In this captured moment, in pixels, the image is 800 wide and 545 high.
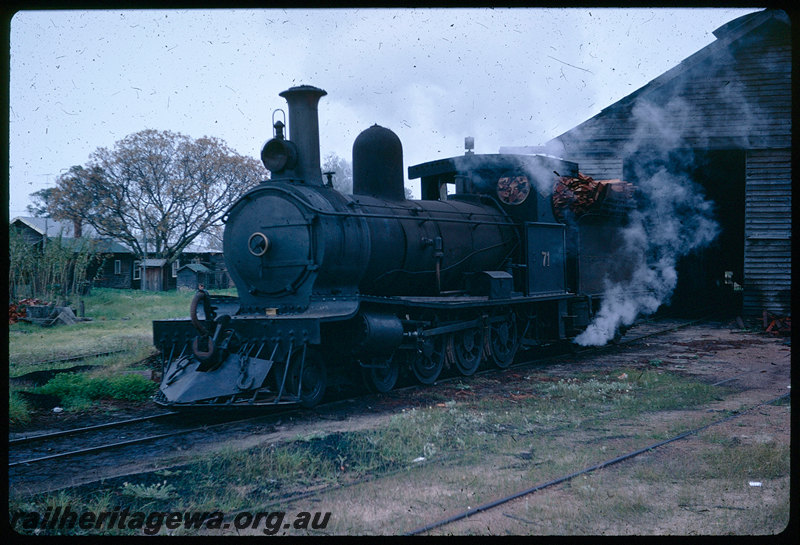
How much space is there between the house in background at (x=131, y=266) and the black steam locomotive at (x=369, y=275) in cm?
2536

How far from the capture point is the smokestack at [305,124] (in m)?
7.89

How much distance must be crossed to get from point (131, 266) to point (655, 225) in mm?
31586

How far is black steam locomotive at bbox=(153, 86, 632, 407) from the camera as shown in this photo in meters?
7.04

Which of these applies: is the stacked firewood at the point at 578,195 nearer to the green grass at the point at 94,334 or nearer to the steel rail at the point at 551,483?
the steel rail at the point at 551,483

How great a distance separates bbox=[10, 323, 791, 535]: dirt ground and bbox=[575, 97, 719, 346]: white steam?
10.7 feet

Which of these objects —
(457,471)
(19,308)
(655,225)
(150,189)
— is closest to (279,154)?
(457,471)

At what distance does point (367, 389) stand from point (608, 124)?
40.6 ft

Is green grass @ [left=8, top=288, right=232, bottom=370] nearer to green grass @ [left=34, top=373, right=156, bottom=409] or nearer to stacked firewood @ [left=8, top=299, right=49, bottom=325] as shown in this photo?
stacked firewood @ [left=8, top=299, right=49, bottom=325]

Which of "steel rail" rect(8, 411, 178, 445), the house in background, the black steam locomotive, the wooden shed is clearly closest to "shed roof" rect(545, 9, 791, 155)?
the wooden shed

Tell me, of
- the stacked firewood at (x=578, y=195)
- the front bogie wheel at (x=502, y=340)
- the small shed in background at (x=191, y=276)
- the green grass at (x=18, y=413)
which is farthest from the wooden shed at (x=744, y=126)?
the small shed in background at (x=191, y=276)
